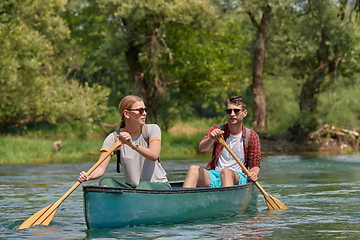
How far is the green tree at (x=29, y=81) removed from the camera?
63.9 feet

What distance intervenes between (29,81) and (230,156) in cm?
1463

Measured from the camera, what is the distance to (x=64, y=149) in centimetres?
2238

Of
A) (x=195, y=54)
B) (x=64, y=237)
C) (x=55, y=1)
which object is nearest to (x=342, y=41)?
(x=195, y=54)

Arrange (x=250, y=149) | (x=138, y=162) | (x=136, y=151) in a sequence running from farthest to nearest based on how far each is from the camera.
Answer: (x=250, y=149)
(x=138, y=162)
(x=136, y=151)

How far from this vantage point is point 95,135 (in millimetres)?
33531

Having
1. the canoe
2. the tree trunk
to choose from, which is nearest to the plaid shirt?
the canoe

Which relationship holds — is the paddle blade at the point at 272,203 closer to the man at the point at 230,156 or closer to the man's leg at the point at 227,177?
the man at the point at 230,156

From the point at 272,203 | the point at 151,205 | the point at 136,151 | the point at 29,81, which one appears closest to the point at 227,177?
the point at 272,203

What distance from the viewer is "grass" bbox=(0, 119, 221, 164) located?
19.2 m

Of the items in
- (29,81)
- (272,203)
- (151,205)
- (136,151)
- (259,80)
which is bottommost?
(272,203)

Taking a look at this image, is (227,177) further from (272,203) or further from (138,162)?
(138,162)

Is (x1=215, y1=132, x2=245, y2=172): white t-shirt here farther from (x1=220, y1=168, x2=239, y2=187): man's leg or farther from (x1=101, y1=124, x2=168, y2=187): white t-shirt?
(x1=101, y1=124, x2=168, y2=187): white t-shirt

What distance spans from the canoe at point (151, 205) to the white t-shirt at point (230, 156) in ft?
1.27

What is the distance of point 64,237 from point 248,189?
2652mm
